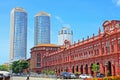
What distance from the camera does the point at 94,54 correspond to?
73938 millimetres

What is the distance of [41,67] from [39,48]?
9.85m

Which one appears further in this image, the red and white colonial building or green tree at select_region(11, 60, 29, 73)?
green tree at select_region(11, 60, 29, 73)

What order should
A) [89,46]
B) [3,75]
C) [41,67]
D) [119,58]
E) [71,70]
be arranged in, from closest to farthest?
[3,75] → [119,58] → [89,46] → [71,70] → [41,67]

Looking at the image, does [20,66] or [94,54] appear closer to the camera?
[94,54]

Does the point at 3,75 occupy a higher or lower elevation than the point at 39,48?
lower

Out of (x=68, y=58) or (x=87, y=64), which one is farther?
(x=68, y=58)

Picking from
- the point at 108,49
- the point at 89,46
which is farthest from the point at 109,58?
the point at 89,46

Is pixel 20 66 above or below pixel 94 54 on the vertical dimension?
below

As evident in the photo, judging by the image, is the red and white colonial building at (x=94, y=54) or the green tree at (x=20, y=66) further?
the green tree at (x=20, y=66)

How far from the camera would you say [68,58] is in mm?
95938

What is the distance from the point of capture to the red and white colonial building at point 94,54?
63625 mm

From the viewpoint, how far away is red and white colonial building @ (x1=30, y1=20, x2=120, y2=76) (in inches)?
2505

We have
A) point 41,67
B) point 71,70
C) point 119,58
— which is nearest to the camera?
point 119,58

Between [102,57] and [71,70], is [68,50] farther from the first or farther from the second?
[102,57]
